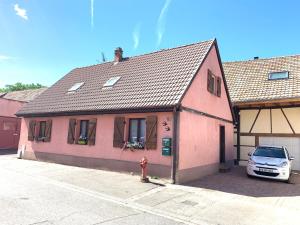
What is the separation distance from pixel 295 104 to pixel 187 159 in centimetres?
857

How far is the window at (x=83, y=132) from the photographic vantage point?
1467 cm

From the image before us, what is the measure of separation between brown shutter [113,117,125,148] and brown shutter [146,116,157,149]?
1450 mm

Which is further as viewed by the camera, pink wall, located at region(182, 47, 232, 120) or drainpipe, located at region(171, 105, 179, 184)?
pink wall, located at region(182, 47, 232, 120)

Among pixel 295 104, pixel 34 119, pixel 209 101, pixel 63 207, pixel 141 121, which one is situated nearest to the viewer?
pixel 63 207

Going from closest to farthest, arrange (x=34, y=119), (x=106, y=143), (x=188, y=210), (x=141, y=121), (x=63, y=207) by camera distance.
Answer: (x=63, y=207)
(x=188, y=210)
(x=141, y=121)
(x=106, y=143)
(x=34, y=119)

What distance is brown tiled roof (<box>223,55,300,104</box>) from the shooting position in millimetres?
16688

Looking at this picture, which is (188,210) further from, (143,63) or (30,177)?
(143,63)

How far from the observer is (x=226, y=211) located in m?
7.82

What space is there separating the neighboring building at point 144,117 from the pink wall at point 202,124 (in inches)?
1.6

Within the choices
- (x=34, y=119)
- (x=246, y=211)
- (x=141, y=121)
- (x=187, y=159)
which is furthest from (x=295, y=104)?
(x=34, y=119)

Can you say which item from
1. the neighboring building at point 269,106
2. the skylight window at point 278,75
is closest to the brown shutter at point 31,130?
the neighboring building at point 269,106

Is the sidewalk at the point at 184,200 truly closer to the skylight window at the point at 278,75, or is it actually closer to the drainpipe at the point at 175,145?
the drainpipe at the point at 175,145

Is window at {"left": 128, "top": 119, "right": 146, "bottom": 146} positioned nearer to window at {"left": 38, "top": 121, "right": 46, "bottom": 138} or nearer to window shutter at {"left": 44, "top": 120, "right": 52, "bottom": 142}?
window shutter at {"left": 44, "top": 120, "right": 52, "bottom": 142}

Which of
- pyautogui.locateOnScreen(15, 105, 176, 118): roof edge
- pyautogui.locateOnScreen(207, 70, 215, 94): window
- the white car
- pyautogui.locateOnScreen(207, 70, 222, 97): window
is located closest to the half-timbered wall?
pyautogui.locateOnScreen(207, 70, 222, 97): window
